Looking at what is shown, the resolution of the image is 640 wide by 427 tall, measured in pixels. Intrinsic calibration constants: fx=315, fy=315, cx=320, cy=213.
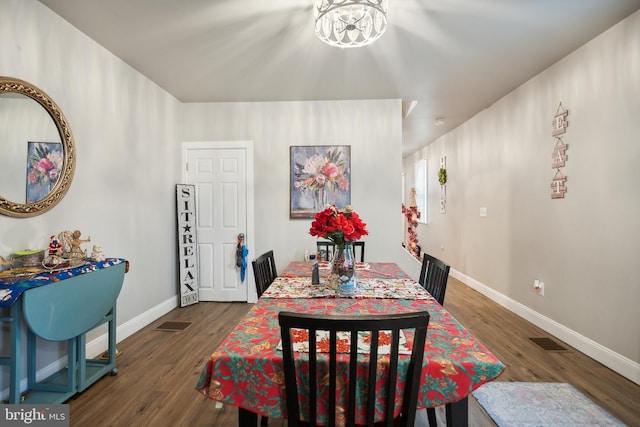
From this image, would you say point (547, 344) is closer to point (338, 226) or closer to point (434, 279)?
point (434, 279)

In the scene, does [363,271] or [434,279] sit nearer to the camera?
[434,279]

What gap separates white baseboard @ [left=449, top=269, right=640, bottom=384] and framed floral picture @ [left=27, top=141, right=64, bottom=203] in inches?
161

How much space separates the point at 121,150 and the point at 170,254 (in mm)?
1315

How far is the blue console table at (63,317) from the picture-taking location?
1.61 metres

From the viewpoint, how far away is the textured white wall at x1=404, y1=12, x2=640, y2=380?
7.28 feet

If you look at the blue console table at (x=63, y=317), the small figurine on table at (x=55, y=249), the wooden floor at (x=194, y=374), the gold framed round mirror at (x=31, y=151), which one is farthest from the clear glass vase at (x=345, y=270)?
→ the gold framed round mirror at (x=31, y=151)

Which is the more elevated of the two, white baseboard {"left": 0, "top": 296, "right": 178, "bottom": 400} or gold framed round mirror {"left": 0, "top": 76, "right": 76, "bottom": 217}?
gold framed round mirror {"left": 0, "top": 76, "right": 76, "bottom": 217}

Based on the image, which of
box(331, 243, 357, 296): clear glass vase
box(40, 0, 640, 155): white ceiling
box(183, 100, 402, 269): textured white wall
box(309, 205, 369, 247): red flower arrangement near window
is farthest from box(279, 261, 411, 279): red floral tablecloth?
box(40, 0, 640, 155): white ceiling

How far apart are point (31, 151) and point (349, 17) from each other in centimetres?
216

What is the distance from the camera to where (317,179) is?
3.86m

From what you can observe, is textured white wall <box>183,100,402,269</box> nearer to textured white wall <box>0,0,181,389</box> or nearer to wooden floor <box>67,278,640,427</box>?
textured white wall <box>0,0,181,389</box>

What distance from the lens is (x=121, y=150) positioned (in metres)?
2.83

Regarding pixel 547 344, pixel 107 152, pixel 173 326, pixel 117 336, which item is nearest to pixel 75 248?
pixel 107 152

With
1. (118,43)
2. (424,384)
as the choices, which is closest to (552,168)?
(424,384)
